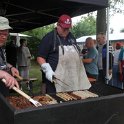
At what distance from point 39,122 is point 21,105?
1.73ft

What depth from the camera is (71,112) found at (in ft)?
5.62

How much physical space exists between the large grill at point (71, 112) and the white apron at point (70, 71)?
1154 millimetres

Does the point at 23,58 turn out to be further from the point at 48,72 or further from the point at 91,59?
the point at 48,72

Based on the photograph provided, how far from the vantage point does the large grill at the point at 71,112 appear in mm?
1555

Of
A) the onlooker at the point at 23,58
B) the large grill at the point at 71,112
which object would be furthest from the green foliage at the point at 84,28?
the large grill at the point at 71,112

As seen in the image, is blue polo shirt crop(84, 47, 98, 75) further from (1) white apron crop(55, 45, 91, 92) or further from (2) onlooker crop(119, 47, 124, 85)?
(1) white apron crop(55, 45, 91, 92)

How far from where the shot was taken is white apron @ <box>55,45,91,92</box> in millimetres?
3086

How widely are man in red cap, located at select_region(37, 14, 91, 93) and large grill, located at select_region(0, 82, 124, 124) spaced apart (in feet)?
3.62

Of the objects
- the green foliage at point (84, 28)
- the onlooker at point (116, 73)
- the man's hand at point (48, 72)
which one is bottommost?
the onlooker at point (116, 73)

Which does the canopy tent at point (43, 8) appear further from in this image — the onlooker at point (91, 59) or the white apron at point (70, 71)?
the white apron at point (70, 71)

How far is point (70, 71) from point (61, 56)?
24 cm

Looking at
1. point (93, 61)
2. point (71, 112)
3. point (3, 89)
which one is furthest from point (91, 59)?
point (71, 112)

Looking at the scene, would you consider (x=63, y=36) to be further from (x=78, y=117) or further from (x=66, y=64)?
(x=78, y=117)

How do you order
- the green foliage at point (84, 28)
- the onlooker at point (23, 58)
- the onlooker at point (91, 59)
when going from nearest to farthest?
the onlooker at point (91, 59), the onlooker at point (23, 58), the green foliage at point (84, 28)
